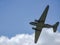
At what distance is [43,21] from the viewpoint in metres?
110

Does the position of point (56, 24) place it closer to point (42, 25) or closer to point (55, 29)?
point (55, 29)

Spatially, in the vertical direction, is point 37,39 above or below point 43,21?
below

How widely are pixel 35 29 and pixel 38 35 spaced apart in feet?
14.9

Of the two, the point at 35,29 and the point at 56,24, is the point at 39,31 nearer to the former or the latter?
the point at 35,29

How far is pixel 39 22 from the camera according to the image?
362 feet

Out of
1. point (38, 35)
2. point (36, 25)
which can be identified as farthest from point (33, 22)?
point (38, 35)

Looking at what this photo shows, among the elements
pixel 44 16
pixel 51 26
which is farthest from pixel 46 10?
pixel 51 26

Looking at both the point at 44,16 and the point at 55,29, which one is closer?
the point at 44,16

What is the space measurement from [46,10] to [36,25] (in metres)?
9.85

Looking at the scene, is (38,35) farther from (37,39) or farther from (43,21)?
(43,21)

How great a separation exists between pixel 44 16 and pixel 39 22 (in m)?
4.08

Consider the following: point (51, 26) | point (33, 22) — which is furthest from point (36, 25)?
point (51, 26)

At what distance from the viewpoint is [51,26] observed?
115m

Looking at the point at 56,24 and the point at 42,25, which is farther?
the point at 56,24
